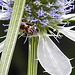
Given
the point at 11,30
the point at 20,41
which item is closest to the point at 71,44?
the point at 20,41

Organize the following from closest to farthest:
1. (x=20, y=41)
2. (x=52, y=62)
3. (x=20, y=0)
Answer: (x=20, y=0) → (x=52, y=62) → (x=20, y=41)

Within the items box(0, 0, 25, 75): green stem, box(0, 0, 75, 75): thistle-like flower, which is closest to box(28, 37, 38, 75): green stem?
box(0, 0, 75, 75): thistle-like flower

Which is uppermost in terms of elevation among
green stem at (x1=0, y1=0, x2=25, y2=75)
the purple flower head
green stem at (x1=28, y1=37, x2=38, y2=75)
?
the purple flower head

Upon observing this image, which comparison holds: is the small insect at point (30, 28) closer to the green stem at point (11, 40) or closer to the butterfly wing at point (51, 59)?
the butterfly wing at point (51, 59)

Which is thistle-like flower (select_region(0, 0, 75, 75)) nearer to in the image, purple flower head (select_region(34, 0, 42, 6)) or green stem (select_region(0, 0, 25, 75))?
purple flower head (select_region(34, 0, 42, 6))

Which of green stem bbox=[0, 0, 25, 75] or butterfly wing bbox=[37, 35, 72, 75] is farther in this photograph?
butterfly wing bbox=[37, 35, 72, 75]

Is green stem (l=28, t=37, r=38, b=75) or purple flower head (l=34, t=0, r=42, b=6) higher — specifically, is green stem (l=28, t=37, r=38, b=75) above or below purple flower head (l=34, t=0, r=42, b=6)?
below

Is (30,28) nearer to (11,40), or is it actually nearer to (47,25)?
(47,25)

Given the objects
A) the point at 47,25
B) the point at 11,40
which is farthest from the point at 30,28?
the point at 11,40

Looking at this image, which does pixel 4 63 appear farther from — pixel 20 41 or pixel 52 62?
pixel 20 41

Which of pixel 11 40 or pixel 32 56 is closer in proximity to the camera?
pixel 11 40

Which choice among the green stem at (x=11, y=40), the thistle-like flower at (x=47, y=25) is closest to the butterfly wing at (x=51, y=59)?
the thistle-like flower at (x=47, y=25)
